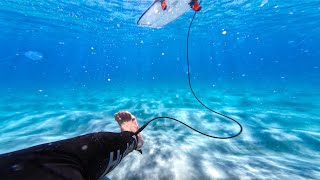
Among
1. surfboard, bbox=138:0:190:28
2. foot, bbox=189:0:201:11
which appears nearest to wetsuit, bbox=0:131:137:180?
foot, bbox=189:0:201:11

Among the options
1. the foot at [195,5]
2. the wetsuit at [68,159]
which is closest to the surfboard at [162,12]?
the foot at [195,5]

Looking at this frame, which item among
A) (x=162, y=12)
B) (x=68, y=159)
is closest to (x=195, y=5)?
(x=162, y=12)

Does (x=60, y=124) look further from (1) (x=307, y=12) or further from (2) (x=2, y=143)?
(1) (x=307, y=12)

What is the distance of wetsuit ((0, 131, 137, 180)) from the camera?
1.90m

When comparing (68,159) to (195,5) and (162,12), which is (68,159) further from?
(162,12)

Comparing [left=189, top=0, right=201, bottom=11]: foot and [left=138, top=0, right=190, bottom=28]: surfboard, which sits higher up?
[left=138, top=0, right=190, bottom=28]: surfboard

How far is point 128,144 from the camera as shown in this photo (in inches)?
138

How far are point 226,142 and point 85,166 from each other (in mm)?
5413

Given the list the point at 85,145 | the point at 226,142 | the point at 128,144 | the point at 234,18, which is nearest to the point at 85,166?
the point at 85,145

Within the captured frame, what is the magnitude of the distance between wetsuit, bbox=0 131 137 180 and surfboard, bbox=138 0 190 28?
5.18 metres

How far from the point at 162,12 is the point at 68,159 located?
633cm

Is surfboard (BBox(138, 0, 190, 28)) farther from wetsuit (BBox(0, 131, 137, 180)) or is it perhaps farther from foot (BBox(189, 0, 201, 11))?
wetsuit (BBox(0, 131, 137, 180))

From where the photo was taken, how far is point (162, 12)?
7352 millimetres

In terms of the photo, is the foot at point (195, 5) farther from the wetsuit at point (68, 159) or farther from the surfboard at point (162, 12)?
the wetsuit at point (68, 159)
